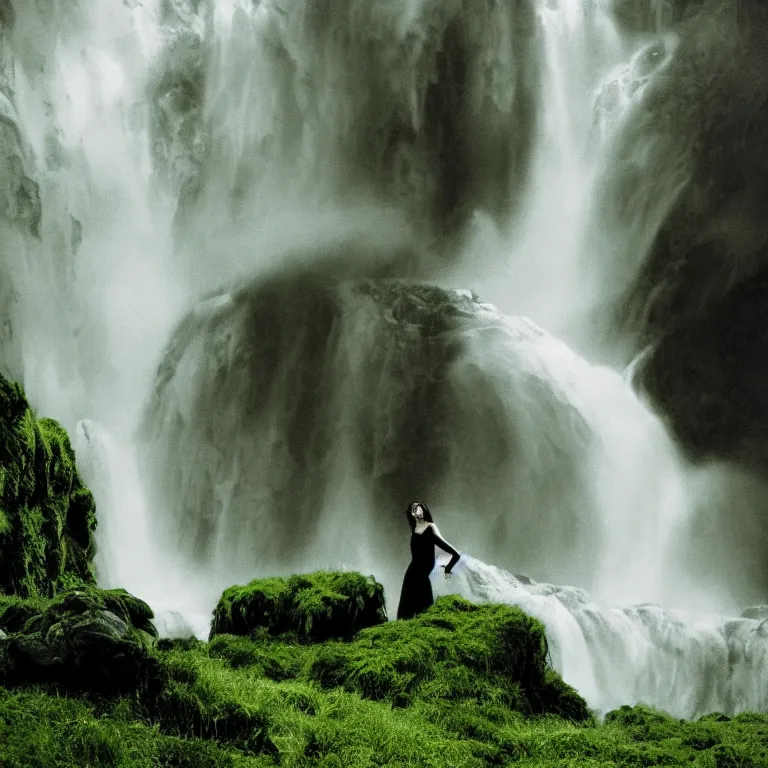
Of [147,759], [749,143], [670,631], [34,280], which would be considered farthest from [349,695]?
[749,143]

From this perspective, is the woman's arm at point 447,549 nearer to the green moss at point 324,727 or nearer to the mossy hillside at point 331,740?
the green moss at point 324,727

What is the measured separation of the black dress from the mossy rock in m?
0.50

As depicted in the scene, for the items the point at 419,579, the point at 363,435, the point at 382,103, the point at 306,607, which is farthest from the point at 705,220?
the point at 306,607

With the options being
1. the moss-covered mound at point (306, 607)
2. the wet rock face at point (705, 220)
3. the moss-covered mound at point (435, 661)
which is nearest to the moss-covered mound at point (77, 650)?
the moss-covered mound at point (435, 661)

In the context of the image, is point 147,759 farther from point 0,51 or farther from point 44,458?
point 0,51

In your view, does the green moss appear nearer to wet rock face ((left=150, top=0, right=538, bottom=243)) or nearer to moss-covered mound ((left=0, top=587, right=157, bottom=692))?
moss-covered mound ((left=0, top=587, right=157, bottom=692))

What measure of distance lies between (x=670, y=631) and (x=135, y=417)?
13.0m

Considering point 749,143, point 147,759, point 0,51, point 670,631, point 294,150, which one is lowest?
point 147,759

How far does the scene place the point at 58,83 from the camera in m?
22.8

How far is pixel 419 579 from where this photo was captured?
23.6ft

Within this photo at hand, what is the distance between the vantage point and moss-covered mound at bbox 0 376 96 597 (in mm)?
7254

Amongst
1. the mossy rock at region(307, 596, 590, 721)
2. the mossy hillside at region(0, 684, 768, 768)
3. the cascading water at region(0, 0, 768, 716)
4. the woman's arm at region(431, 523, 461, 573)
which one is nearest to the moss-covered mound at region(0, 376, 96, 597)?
the mossy hillside at region(0, 684, 768, 768)

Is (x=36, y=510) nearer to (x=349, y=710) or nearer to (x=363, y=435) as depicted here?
(x=349, y=710)

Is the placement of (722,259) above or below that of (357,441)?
above
